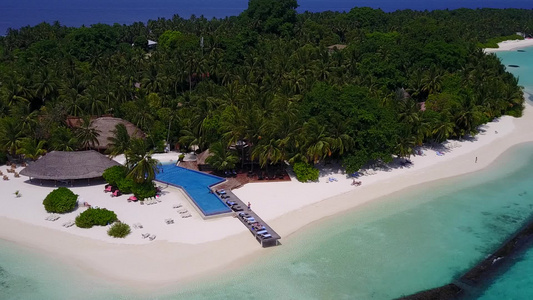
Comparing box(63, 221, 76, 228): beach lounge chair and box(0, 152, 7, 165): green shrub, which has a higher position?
box(0, 152, 7, 165): green shrub

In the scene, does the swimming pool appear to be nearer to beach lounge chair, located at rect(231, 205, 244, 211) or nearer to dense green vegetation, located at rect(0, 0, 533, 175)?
beach lounge chair, located at rect(231, 205, 244, 211)

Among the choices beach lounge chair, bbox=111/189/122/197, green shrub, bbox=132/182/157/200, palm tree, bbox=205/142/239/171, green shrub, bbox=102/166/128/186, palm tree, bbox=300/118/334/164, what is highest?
palm tree, bbox=300/118/334/164

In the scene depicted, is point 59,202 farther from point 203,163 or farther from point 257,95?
point 257,95

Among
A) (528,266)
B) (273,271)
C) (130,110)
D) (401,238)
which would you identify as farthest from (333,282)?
(130,110)

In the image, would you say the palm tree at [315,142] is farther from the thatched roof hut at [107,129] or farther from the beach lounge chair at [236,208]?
the thatched roof hut at [107,129]

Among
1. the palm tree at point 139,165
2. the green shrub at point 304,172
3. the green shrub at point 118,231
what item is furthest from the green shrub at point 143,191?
the green shrub at point 304,172

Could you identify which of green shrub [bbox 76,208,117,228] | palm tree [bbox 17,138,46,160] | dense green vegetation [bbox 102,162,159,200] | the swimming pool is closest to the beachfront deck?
the swimming pool

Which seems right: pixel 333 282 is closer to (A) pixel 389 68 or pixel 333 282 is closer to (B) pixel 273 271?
(B) pixel 273 271
